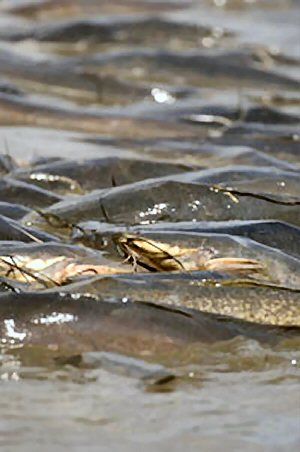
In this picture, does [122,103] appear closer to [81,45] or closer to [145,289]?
[81,45]

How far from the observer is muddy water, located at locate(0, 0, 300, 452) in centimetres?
328

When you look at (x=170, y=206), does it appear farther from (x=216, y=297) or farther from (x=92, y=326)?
(x=92, y=326)

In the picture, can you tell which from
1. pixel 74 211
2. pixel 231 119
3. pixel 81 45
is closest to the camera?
pixel 74 211

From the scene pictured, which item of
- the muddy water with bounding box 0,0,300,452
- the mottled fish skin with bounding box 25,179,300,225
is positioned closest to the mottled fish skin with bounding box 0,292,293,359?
the muddy water with bounding box 0,0,300,452

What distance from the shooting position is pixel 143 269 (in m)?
4.14

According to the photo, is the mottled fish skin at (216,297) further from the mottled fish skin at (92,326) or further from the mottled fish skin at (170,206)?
the mottled fish skin at (170,206)

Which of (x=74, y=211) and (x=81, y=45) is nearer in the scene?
(x=74, y=211)

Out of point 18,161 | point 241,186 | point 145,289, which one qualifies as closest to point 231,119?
point 18,161

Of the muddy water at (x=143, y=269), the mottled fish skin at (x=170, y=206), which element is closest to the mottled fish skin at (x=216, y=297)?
the muddy water at (x=143, y=269)

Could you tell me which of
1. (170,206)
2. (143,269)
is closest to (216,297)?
(143,269)

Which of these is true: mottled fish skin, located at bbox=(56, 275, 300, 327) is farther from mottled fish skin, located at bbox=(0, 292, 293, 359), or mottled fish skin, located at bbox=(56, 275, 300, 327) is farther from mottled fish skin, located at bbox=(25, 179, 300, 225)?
mottled fish skin, located at bbox=(25, 179, 300, 225)

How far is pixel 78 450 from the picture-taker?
3021 millimetres

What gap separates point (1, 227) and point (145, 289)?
74cm

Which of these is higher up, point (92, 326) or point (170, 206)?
point (170, 206)
